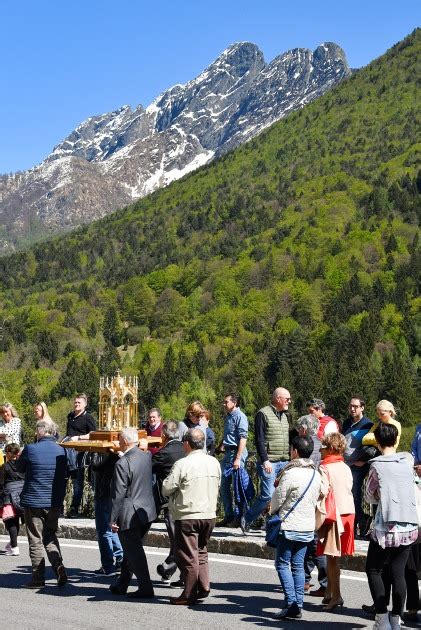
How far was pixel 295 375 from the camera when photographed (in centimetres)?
12262

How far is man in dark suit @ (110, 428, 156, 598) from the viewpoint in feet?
32.4

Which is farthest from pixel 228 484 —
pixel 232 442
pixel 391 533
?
pixel 391 533

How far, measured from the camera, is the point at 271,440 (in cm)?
1224

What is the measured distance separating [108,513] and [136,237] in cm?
17049

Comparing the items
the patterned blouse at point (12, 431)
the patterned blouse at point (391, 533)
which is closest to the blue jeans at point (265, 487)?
the patterned blouse at point (12, 431)

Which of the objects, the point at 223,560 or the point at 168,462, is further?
the point at 223,560

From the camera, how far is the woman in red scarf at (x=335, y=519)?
30.8 ft

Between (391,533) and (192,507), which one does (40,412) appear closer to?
(192,507)

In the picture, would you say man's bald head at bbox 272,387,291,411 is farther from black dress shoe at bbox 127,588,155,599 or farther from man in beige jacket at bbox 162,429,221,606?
black dress shoe at bbox 127,588,155,599

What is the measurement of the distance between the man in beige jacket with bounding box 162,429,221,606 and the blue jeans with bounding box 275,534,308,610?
0.90m

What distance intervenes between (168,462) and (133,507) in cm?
105

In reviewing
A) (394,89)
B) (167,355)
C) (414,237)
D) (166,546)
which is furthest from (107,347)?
(166,546)

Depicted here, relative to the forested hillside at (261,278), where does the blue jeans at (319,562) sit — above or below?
below

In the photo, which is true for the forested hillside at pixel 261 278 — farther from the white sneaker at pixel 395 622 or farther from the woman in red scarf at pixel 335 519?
the white sneaker at pixel 395 622
